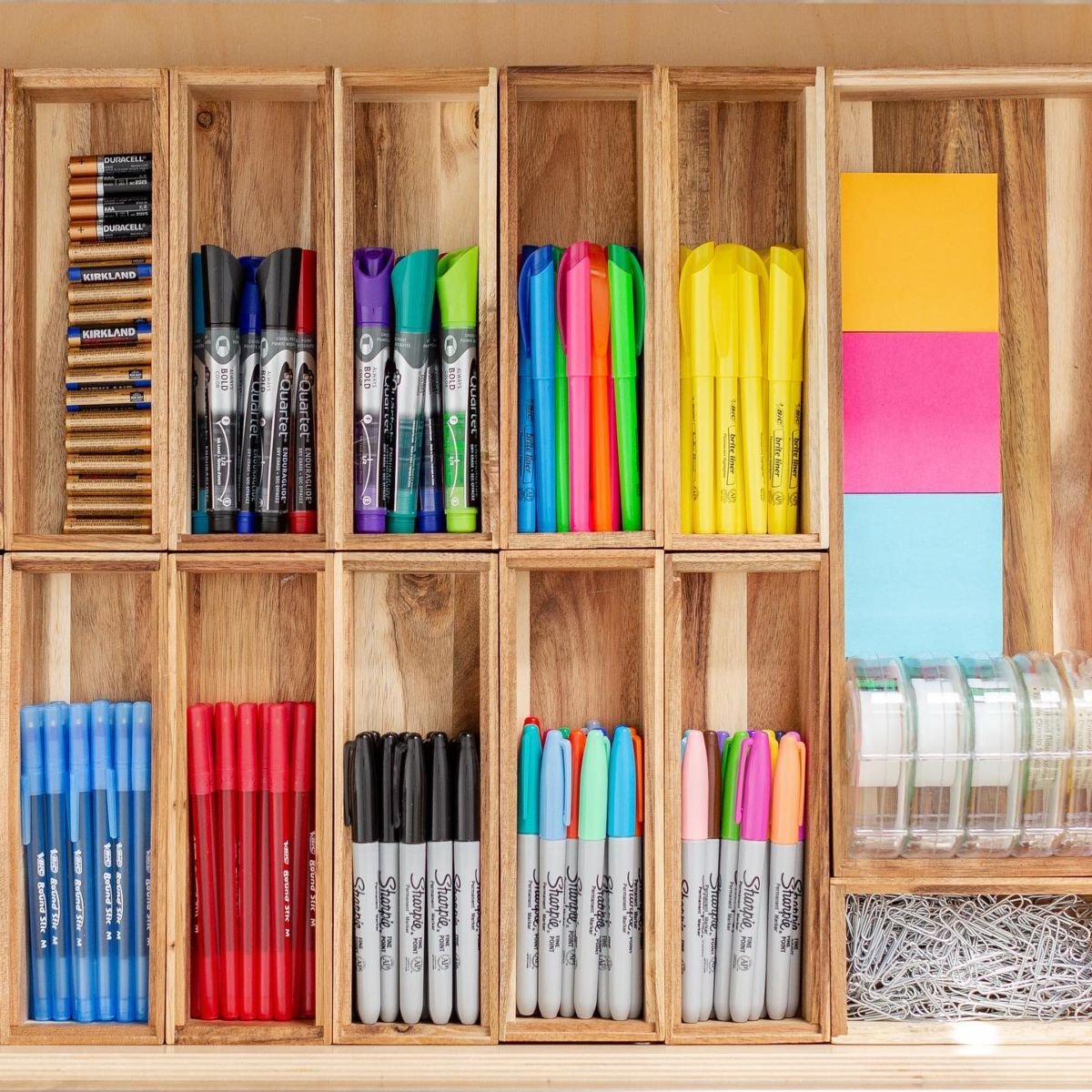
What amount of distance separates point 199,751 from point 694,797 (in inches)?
29.3

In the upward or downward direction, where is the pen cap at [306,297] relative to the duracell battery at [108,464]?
upward

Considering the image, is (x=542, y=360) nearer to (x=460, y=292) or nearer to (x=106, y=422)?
(x=460, y=292)

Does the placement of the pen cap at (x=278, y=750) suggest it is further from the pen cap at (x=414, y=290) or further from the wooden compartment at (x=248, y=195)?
the pen cap at (x=414, y=290)

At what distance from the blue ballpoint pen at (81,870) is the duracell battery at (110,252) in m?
0.69

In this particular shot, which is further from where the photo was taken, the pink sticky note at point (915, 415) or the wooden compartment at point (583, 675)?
the pink sticky note at point (915, 415)

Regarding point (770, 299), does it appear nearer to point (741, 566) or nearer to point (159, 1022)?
point (741, 566)

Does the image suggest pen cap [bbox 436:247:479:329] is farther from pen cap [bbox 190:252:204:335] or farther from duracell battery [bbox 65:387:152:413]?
duracell battery [bbox 65:387:152:413]

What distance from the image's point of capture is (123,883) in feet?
4.96

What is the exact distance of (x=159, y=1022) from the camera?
4.74 ft

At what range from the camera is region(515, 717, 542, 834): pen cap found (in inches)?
58.7

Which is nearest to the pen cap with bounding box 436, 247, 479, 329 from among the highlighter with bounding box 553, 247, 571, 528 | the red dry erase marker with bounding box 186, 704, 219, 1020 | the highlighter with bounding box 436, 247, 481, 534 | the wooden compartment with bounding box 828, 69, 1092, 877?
the highlighter with bounding box 436, 247, 481, 534

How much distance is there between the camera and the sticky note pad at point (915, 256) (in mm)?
1582

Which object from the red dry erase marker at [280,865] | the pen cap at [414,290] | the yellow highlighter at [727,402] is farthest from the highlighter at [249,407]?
the yellow highlighter at [727,402]

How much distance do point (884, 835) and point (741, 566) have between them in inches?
17.5
